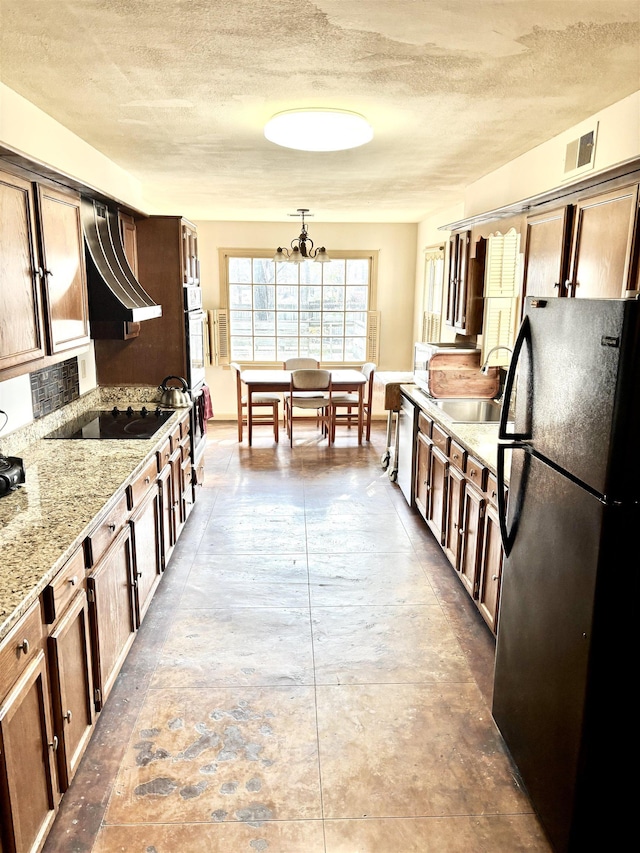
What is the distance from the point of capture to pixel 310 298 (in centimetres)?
783

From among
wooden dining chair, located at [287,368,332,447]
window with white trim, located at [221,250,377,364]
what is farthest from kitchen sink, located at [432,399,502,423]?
window with white trim, located at [221,250,377,364]

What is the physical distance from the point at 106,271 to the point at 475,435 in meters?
2.34

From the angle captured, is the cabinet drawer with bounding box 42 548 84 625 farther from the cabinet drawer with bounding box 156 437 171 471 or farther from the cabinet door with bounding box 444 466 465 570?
the cabinet door with bounding box 444 466 465 570

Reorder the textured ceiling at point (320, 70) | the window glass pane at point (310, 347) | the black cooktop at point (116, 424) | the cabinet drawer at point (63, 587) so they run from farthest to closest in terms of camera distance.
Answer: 1. the window glass pane at point (310, 347)
2. the black cooktop at point (116, 424)
3. the textured ceiling at point (320, 70)
4. the cabinet drawer at point (63, 587)

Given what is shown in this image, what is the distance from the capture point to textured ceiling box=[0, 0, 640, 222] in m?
1.90

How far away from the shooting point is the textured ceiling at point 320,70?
74.6 inches

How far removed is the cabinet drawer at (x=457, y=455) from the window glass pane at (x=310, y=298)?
15.6ft

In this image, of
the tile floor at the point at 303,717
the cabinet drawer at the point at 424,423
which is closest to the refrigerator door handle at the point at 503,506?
the tile floor at the point at 303,717

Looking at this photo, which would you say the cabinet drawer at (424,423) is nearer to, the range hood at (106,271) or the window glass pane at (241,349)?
the range hood at (106,271)

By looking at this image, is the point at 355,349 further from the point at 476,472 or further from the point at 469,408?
the point at 476,472

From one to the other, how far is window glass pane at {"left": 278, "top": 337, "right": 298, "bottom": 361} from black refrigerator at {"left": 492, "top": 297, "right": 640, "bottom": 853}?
6.02 metres

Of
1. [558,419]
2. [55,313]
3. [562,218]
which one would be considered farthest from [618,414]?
[55,313]

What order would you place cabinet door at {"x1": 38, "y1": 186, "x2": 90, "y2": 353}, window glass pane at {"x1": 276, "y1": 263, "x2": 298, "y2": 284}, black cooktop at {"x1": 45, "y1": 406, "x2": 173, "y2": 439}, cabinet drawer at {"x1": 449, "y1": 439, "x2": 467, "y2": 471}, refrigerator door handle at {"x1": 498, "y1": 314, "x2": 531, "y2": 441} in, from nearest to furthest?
refrigerator door handle at {"x1": 498, "y1": 314, "x2": 531, "y2": 441} → cabinet door at {"x1": 38, "y1": 186, "x2": 90, "y2": 353} → cabinet drawer at {"x1": 449, "y1": 439, "x2": 467, "y2": 471} → black cooktop at {"x1": 45, "y1": 406, "x2": 173, "y2": 439} → window glass pane at {"x1": 276, "y1": 263, "x2": 298, "y2": 284}

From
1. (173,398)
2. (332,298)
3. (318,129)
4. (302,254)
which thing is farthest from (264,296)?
(318,129)
